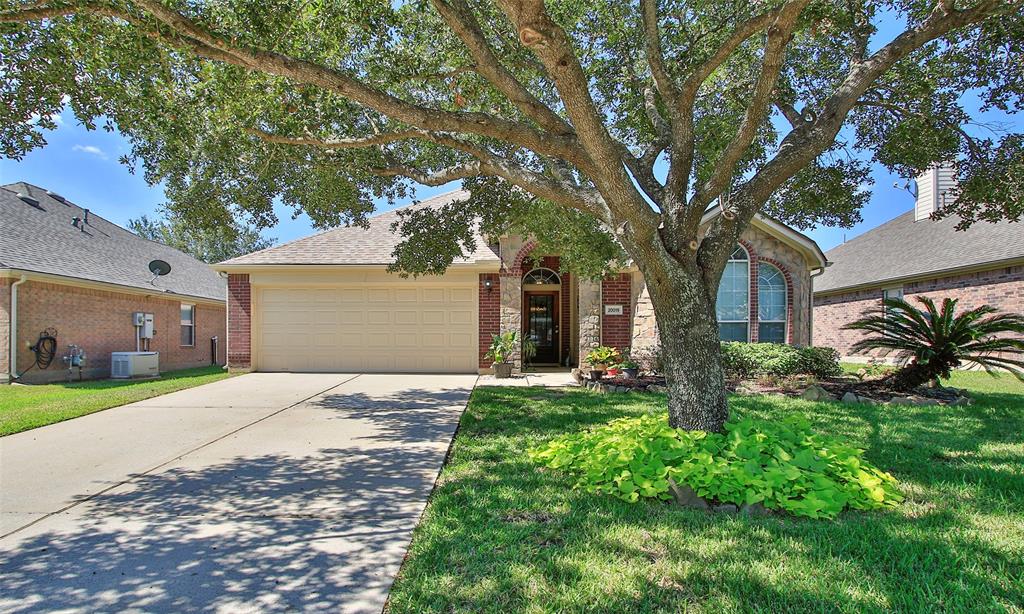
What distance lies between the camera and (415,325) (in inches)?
488

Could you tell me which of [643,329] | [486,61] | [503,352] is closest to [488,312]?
[503,352]

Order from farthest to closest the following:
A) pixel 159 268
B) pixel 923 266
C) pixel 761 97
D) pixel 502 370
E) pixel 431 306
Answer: pixel 923 266
pixel 159 268
pixel 431 306
pixel 502 370
pixel 761 97

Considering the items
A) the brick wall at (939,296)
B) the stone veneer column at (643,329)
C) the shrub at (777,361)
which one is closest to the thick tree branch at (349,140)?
the stone veneer column at (643,329)

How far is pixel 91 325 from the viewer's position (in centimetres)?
1241

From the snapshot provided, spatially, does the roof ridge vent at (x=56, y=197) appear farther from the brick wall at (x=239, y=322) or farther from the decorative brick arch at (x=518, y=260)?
the decorative brick arch at (x=518, y=260)

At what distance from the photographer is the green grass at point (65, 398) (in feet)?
21.9

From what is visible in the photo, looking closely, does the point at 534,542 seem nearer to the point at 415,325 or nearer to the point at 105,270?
the point at 415,325

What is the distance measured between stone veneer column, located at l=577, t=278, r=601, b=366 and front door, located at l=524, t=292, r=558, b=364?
2.14 meters

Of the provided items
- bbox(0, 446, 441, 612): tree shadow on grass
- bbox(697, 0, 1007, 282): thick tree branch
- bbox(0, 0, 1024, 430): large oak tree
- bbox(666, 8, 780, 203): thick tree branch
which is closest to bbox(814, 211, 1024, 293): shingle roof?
bbox(0, 0, 1024, 430): large oak tree

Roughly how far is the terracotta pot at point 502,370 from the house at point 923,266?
10.7 m

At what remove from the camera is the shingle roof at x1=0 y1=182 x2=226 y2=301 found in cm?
1143

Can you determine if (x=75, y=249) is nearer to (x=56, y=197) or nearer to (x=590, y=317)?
(x=56, y=197)

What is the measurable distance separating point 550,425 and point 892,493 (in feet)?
11.2

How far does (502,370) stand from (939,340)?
776cm
